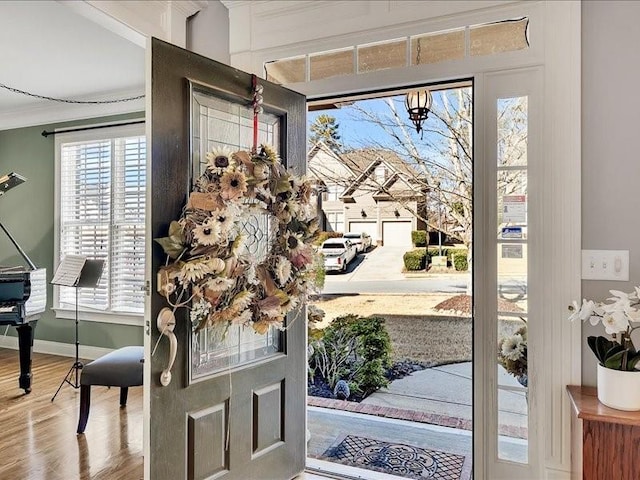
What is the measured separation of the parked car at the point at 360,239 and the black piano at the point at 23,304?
3149 millimetres

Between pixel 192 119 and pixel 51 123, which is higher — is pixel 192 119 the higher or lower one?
the lower one

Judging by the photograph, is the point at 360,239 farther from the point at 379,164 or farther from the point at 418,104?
the point at 418,104

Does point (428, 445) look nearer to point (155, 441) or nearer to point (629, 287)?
point (629, 287)

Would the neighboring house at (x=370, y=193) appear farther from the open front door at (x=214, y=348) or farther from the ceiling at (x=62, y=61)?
the open front door at (x=214, y=348)

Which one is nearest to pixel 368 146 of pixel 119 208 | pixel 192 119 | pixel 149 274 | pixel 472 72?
pixel 119 208

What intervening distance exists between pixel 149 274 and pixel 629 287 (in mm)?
1921

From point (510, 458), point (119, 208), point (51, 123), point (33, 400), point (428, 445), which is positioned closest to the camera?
point (510, 458)

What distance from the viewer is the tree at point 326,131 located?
514 cm

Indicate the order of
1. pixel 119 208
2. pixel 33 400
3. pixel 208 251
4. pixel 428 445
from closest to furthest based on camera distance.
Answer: pixel 208 251 < pixel 428 445 < pixel 33 400 < pixel 119 208

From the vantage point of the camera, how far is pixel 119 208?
15.0 ft

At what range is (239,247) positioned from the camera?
1796 mm

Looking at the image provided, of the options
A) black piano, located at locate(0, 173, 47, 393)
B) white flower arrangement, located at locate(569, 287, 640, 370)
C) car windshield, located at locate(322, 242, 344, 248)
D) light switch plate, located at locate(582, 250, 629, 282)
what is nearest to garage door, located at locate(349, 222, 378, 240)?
car windshield, located at locate(322, 242, 344, 248)

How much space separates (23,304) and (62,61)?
6.54 ft

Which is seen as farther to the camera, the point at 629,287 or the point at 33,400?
the point at 33,400
